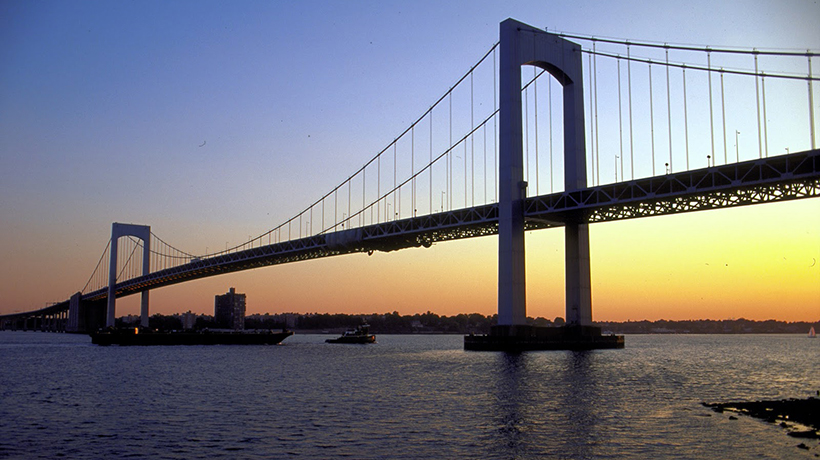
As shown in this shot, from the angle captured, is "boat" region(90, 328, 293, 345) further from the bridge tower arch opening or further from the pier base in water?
the bridge tower arch opening

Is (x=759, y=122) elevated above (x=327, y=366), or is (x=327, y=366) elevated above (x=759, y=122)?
(x=759, y=122)

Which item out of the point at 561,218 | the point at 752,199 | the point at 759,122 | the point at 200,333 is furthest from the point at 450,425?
the point at 200,333

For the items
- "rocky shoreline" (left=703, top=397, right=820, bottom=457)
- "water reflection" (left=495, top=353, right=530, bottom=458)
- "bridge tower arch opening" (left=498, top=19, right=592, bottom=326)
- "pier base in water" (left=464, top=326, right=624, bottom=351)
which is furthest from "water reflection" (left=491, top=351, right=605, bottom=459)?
"bridge tower arch opening" (left=498, top=19, right=592, bottom=326)

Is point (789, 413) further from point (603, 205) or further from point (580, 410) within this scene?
point (603, 205)

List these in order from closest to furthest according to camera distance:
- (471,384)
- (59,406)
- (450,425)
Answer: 1. (450,425)
2. (59,406)
3. (471,384)

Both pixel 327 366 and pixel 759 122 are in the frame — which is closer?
pixel 759 122

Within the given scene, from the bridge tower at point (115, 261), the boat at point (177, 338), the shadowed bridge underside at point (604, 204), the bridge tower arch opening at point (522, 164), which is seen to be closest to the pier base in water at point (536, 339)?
the bridge tower arch opening at point (522, 164)

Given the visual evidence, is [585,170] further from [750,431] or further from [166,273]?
[166,273]

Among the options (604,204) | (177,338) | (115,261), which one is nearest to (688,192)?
(604,204)
